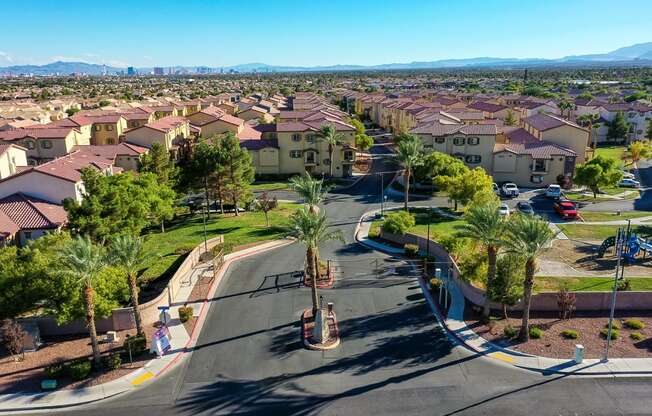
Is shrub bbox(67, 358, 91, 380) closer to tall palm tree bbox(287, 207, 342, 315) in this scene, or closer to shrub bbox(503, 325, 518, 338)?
tall palm tree bbox(287, 207, 342, 315)

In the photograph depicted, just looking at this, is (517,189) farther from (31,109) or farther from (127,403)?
(31,109)

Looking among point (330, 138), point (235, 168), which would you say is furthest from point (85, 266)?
point (330, 138)

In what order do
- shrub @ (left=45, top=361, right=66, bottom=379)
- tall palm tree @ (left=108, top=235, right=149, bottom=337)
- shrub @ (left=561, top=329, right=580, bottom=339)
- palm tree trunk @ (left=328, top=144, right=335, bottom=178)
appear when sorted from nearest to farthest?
shrub @ (left=45, top=361, right=66, bottom=379) < tall palm tree @ (left=108, top=235, right=149, bottom=337) < shrub @ (left=561, top=329, right=580, bottom=339) < palm tree trunk @ (left=328, top=144, right=335, bottom=178)

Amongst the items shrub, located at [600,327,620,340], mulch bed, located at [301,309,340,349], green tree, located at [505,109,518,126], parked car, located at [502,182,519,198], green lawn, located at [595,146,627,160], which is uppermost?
green tree, located at [505,109,518,126]

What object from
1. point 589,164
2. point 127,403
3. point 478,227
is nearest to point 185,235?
point 127,403

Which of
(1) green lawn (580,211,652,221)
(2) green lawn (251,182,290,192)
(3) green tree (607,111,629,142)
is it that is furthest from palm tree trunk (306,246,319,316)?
(3) green tree (607,111,629,142)

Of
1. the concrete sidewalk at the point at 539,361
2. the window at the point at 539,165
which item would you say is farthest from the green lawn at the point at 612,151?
the concrete sidewalk at the point at 539,361

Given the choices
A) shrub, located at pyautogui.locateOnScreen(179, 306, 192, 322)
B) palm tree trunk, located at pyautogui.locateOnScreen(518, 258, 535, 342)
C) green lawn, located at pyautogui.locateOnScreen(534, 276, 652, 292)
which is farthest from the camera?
green lawn, located at pyautogui.locateOnScreen(534, 276, 652, 292)
